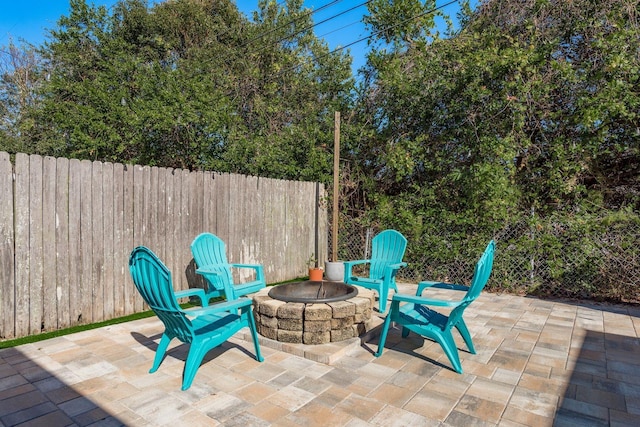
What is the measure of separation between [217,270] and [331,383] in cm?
209

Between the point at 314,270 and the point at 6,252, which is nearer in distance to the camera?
the point at 6,252

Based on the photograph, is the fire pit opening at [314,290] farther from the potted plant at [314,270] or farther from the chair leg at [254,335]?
the chair leg at [254,335]

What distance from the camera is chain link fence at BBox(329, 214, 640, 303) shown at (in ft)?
15.1

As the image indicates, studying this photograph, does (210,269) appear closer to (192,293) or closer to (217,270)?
(217,270)

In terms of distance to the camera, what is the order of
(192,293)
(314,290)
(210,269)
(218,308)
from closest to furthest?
1. (218,308)
2. (192,293)
3. (314,290)
4. (210,269)

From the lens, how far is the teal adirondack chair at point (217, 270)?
361 cm


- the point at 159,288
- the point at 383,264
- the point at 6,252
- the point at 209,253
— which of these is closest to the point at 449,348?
the point at 159,288

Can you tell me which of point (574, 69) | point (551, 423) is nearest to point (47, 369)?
point (551, 423)

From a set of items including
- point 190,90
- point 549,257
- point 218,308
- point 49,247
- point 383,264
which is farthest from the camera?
point 190,90

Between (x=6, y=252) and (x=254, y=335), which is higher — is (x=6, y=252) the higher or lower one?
the higher one

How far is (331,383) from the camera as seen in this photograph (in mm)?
2361

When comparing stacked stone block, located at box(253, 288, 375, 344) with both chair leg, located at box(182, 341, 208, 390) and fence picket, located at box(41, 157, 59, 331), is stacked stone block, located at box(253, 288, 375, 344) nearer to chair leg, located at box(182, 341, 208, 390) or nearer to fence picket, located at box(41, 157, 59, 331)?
chair leg, located at box(182, 341, 208, 390)

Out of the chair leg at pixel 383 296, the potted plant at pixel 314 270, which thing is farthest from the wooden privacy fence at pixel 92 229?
the chair leg at pixel 383 296

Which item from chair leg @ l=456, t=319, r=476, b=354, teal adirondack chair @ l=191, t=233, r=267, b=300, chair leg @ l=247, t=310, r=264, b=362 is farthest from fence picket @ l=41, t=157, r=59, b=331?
chair leg @ l=456, t=319, r=476, b=354
